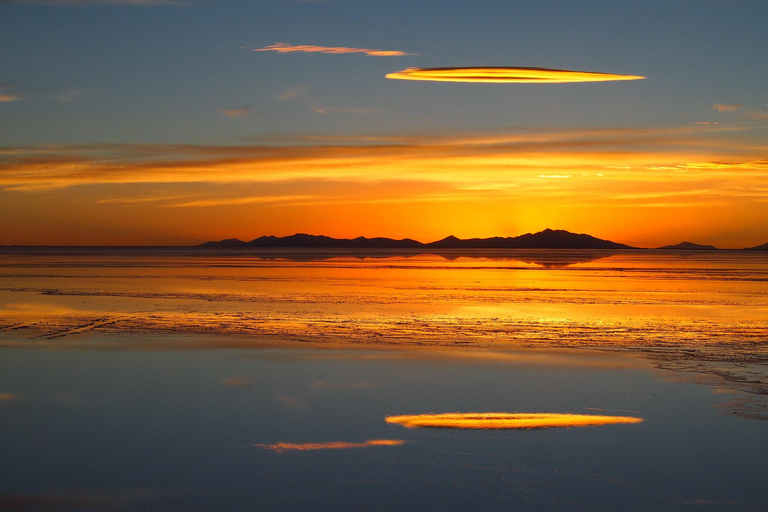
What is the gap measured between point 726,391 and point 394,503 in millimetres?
6656

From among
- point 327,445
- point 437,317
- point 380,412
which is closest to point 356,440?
point 327,445

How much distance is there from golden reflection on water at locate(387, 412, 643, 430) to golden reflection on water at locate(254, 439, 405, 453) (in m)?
0.73

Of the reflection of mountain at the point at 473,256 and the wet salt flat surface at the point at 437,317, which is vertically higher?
the reflection of mountain at the point at 473,256

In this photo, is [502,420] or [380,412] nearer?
[502,420]

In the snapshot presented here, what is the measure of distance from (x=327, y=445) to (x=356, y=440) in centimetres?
37

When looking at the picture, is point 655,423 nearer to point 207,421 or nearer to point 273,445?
point 273,445

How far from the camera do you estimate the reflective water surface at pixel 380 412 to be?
22.5 feet

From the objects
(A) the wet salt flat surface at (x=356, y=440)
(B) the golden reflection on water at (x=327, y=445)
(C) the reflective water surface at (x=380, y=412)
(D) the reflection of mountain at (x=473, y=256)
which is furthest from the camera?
(D) the reflection of mountain at (x=473, y=256)

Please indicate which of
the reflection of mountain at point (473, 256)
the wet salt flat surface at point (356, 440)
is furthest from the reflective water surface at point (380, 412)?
the reflection of mountain at point (473, 256)

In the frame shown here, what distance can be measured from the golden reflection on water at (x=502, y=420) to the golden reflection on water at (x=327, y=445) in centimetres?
73

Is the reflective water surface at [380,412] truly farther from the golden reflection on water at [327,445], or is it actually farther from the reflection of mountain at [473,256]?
the reflection of mountain at [473,256]

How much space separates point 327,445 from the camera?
8.12 m

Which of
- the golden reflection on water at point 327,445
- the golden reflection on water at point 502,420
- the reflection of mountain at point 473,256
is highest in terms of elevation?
the reflection of mountain at point 473,256

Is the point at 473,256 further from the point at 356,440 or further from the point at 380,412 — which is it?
the point at 356,440
